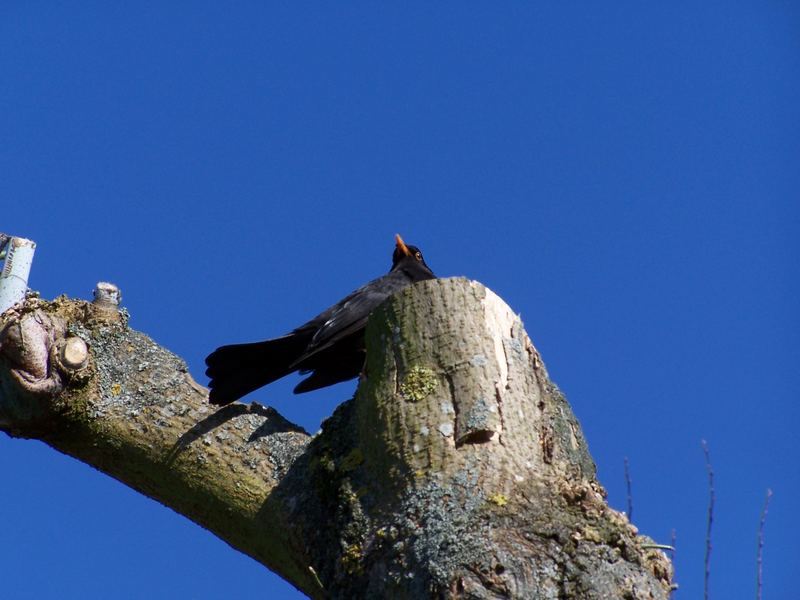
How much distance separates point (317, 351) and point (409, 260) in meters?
2.05

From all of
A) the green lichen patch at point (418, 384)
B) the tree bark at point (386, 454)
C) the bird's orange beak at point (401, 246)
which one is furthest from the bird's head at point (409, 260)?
the green lichen patch at point (418, 384)

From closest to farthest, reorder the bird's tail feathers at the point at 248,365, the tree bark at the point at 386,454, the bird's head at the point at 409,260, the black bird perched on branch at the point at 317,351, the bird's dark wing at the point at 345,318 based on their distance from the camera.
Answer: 1. the tree bark at the point at 386,454
2. the bird's tail feathers at the point at 248,365
3. the black bird perched on branch at the point at 317,351
4. the bird's dark wing at the point at 345,318
5. the bird's head at the point at 409,260

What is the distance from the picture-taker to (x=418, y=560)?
8.52ft

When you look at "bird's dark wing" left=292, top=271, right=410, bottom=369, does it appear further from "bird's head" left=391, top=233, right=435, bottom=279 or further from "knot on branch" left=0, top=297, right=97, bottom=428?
"knot on branch" left=0, top=297, right=97, bottom=428

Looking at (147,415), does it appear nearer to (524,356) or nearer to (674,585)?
(524,356)

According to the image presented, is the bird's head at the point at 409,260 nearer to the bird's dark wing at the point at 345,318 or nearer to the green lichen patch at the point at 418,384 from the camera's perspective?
the bird's dark wing at the point at 345,318

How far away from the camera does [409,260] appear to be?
6.81 metres

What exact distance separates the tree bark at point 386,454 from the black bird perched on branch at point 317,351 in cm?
76

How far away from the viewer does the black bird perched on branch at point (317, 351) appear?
14.7ft

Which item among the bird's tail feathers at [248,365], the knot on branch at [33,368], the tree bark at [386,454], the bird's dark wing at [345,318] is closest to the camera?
the tree bark at [386,454]

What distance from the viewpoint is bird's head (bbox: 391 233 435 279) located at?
655 centimetres

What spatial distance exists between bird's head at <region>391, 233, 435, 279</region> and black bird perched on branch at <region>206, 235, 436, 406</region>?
750 mm

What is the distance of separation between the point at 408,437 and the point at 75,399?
4.07 feet

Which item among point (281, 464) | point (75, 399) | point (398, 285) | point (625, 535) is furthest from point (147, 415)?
point (398, 285)
